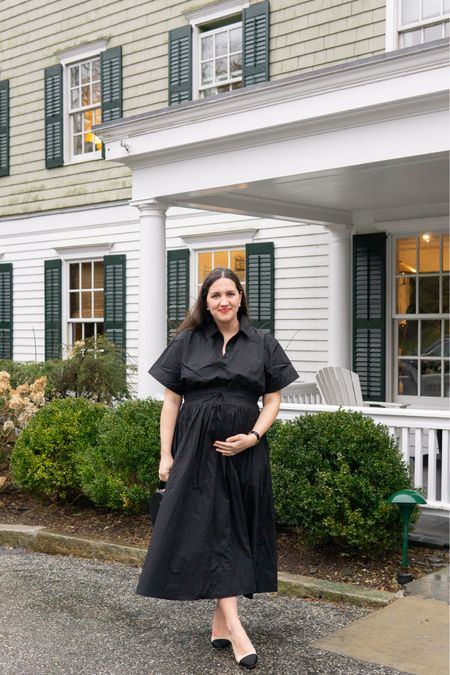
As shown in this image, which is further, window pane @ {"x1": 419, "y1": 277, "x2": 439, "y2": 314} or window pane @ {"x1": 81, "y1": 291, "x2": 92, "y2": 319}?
window pane @ {"x1": 81, "y1": 291, "x2": 92, "y2": 319}

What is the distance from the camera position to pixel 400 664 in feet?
13.1

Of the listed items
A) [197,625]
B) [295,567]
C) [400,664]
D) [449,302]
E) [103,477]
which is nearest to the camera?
[400,664]

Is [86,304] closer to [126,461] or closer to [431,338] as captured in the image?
[431,338]

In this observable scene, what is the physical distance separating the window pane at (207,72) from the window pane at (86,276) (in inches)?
141

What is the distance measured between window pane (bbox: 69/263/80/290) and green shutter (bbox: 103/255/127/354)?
3.24 ft

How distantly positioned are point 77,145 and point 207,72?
2961 millimetres

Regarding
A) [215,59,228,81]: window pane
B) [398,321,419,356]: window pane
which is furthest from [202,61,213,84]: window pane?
[398,321,419,356]: window pane

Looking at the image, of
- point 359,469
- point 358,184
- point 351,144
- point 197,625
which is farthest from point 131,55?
point 197,625

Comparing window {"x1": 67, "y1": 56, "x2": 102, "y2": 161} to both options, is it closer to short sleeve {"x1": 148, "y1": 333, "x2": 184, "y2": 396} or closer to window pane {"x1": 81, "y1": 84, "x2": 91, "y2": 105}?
window pane {"x1": 81, "y1": 84, "x2": 91, "y2": 105}

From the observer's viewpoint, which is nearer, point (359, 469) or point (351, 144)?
point (359, 469)

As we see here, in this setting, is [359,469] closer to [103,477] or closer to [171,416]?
[171,416]

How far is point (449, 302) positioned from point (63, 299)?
263 inches

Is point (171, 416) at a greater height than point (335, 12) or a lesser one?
lesser

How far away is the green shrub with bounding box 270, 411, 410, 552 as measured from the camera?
5.35 meters
